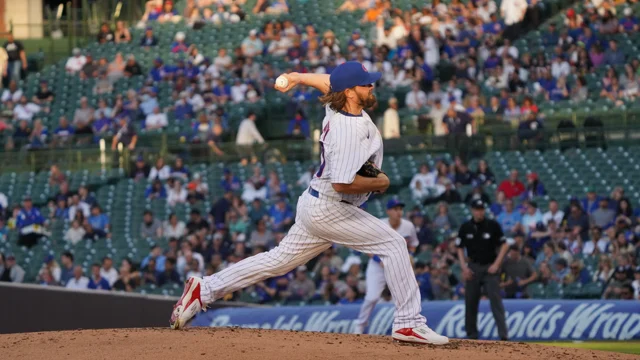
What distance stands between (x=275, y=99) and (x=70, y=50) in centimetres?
688

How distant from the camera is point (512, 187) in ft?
55.4

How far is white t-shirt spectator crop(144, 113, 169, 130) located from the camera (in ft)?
70.4

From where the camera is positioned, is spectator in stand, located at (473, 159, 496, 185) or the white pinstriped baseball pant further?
spectator in stand, located at (473, 159, 496, 185)

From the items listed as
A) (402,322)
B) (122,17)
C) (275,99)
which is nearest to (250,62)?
(275,99)

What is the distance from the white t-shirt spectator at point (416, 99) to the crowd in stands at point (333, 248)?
260 cm

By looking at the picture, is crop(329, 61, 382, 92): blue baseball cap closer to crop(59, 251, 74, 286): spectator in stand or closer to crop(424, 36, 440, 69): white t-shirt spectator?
crop(59, 251, 74, 286): spectator in stand

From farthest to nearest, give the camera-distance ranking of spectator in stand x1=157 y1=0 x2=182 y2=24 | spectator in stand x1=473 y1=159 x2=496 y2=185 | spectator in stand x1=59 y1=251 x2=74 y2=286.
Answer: spectator in stand x1=157 y1=0 x2=182 y2=24 → spectator in stand x1=473 y1=159 x2=496 y2=185 → spectator in stand x1=59 y1=251 x2=74 y2=286

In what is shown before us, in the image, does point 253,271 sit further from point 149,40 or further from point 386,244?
point 149,40

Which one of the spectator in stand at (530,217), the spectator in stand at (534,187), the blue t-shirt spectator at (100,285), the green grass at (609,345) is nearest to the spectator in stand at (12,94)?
the blue t-shirt spectator at (100,285)

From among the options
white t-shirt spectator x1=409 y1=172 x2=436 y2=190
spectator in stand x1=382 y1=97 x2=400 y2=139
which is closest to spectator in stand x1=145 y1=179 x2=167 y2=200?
spectator in stand x1=382 y1=97 x2=400 y2=139

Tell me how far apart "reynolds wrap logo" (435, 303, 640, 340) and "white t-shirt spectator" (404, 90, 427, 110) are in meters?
7.35

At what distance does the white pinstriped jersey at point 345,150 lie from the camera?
6789 mm

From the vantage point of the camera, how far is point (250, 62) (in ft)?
73.6

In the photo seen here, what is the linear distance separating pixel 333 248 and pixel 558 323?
152 inches
